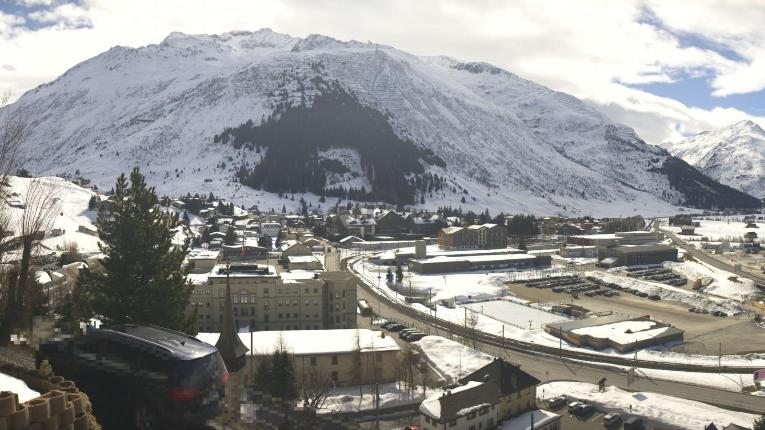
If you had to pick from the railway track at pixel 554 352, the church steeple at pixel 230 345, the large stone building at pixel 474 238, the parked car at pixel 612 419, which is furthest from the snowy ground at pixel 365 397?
the large stone building at pixel 474 238

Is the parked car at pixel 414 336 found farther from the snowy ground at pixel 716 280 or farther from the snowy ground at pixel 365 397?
the snowy ground at pixel 716 280

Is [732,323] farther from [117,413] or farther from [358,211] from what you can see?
[358,211]

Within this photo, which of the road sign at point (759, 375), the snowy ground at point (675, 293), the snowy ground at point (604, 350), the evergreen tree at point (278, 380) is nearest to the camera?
the evergreen tree at point (278, 380)

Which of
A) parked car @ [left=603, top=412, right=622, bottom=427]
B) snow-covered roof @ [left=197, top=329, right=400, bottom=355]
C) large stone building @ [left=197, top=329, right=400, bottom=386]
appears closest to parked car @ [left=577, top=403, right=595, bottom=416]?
parked car @ [left=603, top=412, right=622, bottom=427]

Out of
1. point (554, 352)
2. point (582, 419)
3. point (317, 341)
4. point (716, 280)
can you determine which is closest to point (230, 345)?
point (317, 341)

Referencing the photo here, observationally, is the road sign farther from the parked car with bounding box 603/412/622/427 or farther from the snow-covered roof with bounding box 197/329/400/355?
the snow-covered roof with bounding box 197/329/400/355

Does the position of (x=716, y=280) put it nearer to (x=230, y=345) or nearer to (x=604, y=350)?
(x=604, y=350)
